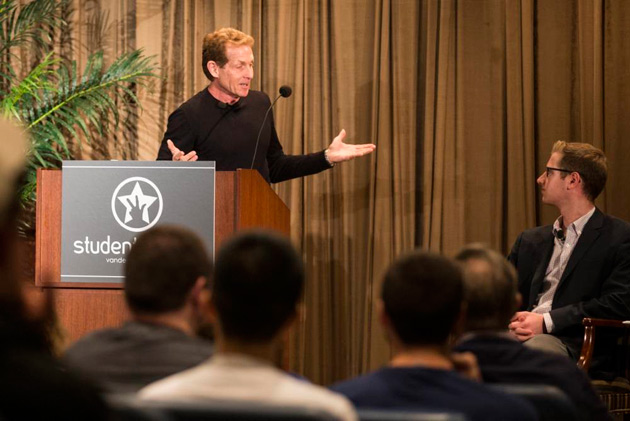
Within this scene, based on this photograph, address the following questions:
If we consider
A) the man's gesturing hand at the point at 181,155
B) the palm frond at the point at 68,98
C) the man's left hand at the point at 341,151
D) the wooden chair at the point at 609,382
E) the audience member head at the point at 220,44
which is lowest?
the wooden chair at the point at 609,382

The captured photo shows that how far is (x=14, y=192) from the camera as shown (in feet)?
3.44

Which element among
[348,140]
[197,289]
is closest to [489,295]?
[197,289]

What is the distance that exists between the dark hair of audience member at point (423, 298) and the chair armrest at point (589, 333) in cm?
233

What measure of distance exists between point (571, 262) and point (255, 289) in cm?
311

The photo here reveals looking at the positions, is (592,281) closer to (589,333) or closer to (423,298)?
(589,333)

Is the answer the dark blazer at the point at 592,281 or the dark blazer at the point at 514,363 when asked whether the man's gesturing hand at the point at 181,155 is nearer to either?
the dark blazer at the point at 592,281

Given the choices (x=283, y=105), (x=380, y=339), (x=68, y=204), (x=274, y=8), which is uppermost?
(x=274, y=8)

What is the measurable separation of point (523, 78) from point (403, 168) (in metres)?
1.00

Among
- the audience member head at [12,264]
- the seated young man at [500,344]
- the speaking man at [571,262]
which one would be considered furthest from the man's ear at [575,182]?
the audience member head at [12,264]

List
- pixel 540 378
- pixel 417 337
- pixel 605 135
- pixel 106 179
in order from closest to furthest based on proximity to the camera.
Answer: pixel 417 337 < pixel 540 378 < pixel 106 179 < pixel 605 135

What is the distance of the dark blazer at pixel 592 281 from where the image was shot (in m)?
4.17

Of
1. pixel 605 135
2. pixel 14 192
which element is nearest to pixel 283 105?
Answer: pixel 605 135

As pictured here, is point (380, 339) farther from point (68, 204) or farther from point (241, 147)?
point (68, 204)

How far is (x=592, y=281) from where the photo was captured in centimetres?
432
